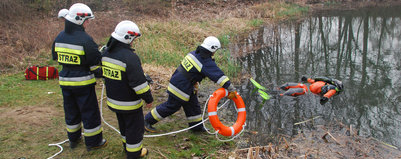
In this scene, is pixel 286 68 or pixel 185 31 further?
pixel 185 31

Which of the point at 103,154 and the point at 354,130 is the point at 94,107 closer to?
the point at 103,154

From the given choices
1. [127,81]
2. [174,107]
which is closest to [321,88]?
[174,107]

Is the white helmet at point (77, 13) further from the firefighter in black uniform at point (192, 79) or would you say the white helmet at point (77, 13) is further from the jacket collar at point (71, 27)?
the firefighter in black uniform at point (192, 79)

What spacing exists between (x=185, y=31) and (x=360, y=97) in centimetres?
693

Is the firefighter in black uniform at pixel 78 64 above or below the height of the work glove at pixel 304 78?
above

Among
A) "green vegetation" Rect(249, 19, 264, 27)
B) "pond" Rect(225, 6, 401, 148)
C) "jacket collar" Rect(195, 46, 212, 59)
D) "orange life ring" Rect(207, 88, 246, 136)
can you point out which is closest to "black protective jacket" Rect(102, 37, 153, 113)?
"jacket collar" Rect(195, 46, 212, 59)

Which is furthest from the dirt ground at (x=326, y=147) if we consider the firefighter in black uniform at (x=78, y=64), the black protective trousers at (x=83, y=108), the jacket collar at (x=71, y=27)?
the jacket collar at (x=71, y=27)

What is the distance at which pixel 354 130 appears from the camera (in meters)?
5.42

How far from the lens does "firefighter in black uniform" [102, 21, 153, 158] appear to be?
3299mm

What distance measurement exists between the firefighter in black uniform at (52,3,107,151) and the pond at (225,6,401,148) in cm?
267

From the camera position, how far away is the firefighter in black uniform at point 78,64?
3568mm

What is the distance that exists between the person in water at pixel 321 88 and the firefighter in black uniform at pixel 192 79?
2.92 metres

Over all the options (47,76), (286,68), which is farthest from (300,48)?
(47,76)

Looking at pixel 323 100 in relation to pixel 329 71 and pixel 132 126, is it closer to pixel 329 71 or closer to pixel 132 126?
pixel 329 71
